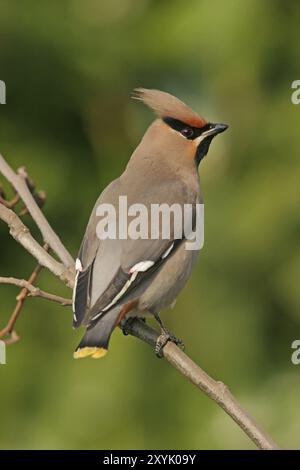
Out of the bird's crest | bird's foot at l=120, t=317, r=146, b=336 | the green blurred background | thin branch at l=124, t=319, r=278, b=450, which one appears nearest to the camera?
thin branch at l=124, t=319, r=278, b=450

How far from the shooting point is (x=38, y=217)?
3.75 meters

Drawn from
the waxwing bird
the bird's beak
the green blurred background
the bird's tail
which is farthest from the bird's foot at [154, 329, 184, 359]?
the green blurred background

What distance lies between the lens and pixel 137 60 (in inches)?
208

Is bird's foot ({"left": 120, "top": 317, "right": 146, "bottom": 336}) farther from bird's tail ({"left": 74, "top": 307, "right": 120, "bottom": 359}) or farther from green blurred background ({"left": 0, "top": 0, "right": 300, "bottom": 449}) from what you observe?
green blurred background ({"left": 0, "top": 0, "right": 300, "bottom": 449})

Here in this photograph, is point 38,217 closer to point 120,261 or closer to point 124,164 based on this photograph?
point 120,261

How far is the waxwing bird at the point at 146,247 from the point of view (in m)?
3.79

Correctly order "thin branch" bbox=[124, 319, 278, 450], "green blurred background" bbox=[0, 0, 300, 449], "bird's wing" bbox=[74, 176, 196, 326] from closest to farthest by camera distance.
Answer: "thin branch" bbox=[124, 319, 278, 450] → "bird's wing" bbox=[74, 176, 196, 326] → "green blurred background" bbox=[0, 0, 300, 449]

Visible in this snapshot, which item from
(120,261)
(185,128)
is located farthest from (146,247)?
(185,128)

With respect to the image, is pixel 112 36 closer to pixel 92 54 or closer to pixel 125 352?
pixel 92 54

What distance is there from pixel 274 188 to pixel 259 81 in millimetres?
451

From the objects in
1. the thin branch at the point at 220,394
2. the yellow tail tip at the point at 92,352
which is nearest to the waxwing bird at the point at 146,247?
the yellow tail tip at the point at 92,352

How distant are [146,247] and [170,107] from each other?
0.60 metres

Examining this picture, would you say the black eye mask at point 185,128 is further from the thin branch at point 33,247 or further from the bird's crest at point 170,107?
the thin branch at point 33,247

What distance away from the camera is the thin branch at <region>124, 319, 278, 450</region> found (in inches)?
123
